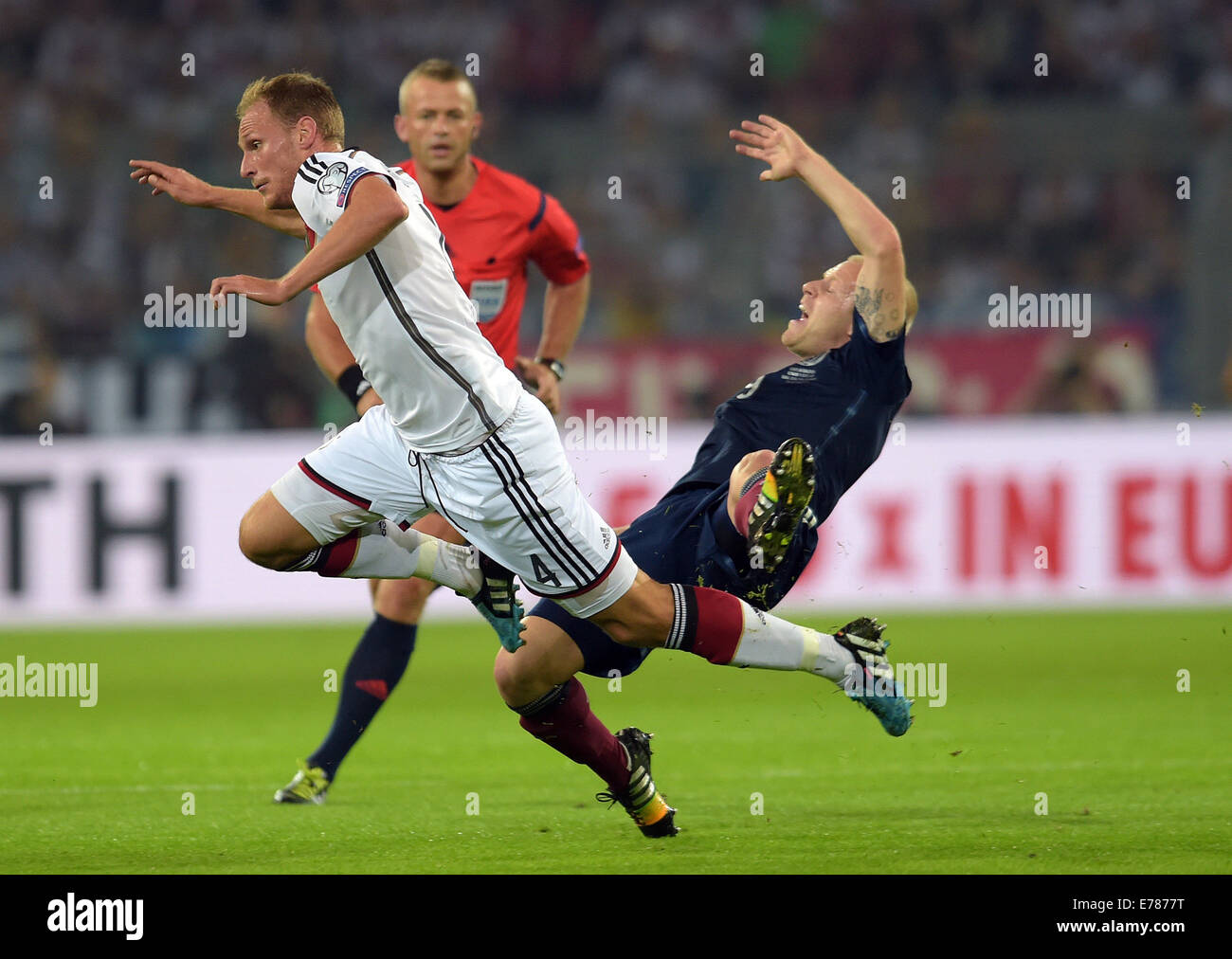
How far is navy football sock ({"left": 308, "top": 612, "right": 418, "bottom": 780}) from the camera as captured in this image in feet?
20.2

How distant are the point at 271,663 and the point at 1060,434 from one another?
5.35m

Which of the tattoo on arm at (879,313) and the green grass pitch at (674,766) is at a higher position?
the tattoo on arm at (879,313)

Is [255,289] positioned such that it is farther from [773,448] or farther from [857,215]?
[773,448]

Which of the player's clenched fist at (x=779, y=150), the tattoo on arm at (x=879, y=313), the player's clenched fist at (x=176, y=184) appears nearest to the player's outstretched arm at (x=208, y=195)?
the player's clenched fist at (x=176, y=184)

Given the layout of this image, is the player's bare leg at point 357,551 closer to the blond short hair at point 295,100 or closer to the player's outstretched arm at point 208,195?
the player's outstretched arm at point 208,195

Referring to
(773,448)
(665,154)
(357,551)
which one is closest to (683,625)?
(773,448)

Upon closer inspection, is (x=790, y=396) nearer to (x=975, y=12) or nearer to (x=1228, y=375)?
(x=1228, y=375)

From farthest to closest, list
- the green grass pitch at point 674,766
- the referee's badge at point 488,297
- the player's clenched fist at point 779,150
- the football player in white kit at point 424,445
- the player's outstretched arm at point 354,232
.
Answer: the referee's badge at point 488,297
the player's clenched fist at point 779,150
the green grass pitch at point 674,766
the football player in white kit at point 424,445
the player's outstretched arm at point 354,232

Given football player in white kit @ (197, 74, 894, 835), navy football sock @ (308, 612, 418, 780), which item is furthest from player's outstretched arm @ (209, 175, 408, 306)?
navy football sock @ (308, 612, 418, 780)

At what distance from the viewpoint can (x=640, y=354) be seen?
14.1 metres

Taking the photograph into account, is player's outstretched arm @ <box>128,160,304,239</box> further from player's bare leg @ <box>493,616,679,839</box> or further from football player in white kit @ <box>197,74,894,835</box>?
player's bare leg @ <box>493,616,679,839</box>

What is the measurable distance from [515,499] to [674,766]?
2.41m

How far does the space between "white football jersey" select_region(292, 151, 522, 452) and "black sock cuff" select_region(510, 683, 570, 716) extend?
2.86 feet

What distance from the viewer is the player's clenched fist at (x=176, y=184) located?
17.2 feet
